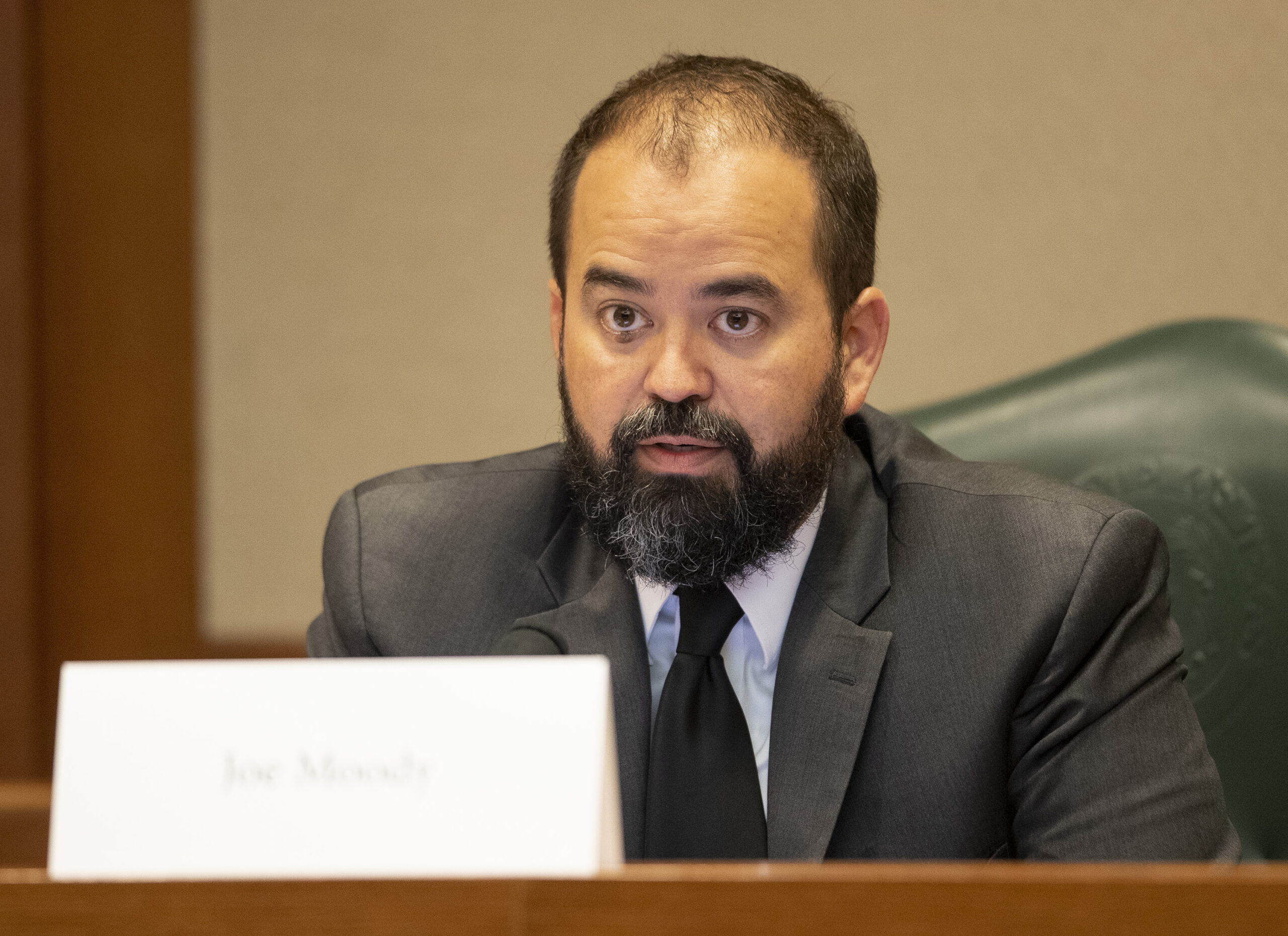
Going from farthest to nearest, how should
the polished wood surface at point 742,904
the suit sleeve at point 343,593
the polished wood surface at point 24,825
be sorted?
the suit sleeve at point 343,593 < the polished wood surface at point 24,825 < the polished wood surface at point 742,904

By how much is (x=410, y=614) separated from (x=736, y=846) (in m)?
0.42

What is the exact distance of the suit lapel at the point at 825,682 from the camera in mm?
1052

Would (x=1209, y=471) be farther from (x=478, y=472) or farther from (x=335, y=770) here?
(x=335, y=770)

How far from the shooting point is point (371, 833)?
0.59 meters

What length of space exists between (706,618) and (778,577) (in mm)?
99

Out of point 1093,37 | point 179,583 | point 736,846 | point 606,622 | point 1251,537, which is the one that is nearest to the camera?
point 736,846

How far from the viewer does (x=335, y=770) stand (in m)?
0.62

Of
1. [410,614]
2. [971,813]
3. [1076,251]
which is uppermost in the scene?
[1076,251]

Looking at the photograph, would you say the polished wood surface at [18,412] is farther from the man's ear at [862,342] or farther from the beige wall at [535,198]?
the man's ear at [862,342]

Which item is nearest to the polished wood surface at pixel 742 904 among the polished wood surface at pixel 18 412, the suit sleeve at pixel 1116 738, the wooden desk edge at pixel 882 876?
the wooden desk edge at pixel 882 876

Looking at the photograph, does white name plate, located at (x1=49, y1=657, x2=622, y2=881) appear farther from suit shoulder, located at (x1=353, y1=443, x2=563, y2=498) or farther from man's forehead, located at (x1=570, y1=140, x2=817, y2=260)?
suit shoulder, located at (x1=353, y1=443, x2=563, y2=498)

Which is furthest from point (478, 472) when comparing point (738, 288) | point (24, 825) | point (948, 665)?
point (24, 825)

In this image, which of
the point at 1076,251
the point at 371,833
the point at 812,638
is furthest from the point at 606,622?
the point at 1076,251

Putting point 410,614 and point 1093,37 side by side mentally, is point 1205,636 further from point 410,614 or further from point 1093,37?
point 1093,37
